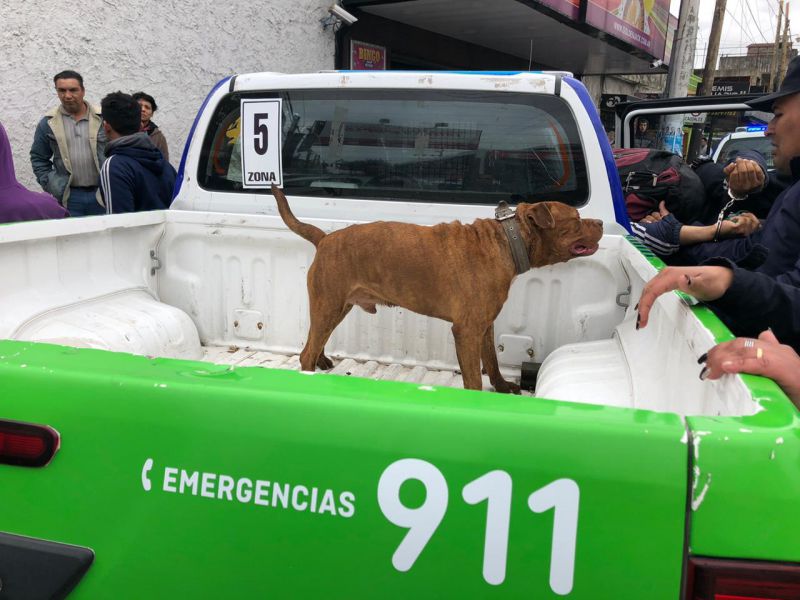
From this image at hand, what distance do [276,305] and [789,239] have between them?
2358 millimetres

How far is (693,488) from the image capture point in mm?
978

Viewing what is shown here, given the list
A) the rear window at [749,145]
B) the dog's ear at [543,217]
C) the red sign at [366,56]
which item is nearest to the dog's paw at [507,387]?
the dog's ear at [543,217]

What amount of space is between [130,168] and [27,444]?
10.6 ft

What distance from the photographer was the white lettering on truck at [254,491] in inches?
42.4

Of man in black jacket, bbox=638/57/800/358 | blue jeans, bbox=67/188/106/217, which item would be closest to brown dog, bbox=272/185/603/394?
man in black jacket, bbox=638/57/800/358

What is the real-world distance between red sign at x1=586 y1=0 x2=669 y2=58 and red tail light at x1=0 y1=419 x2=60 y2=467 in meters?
13.2

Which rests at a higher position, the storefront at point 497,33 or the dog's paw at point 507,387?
the storefront at point 497,33

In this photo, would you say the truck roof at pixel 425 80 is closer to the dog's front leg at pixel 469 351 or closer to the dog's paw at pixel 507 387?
the dog's front leg at pixel 469 351

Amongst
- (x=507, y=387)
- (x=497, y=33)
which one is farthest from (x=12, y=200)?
(x=497, y=33)

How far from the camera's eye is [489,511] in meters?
1.04

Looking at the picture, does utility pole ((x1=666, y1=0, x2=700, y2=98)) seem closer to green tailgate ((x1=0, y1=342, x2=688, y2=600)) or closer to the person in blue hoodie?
the person in blue hoodie

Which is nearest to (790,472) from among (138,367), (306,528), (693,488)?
(693,488)

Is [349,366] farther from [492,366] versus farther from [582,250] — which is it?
[582,250]

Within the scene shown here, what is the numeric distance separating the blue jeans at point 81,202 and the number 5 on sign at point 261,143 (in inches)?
126
